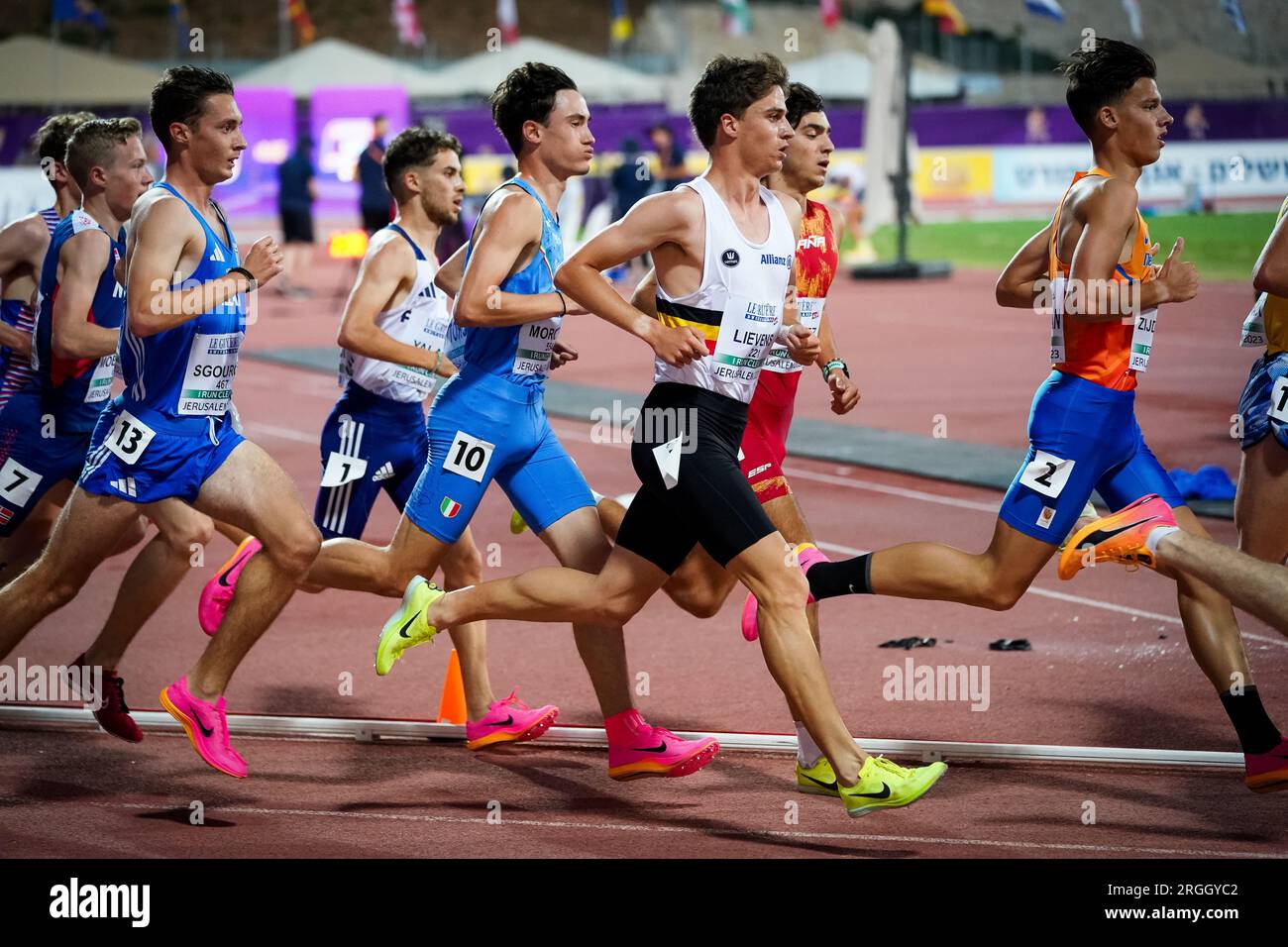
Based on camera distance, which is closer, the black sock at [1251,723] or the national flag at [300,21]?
the black sock at [1251,723]

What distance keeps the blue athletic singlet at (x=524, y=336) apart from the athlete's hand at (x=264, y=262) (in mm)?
739

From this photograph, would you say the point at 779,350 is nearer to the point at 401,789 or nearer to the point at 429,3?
the point at 401,789

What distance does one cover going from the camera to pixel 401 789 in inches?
232

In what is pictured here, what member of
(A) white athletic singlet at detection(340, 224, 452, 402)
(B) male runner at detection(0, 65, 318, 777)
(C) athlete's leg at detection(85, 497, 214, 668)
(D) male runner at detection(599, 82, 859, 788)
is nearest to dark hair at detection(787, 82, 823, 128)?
(D) male runner at detection(599, 82, 859, 788)

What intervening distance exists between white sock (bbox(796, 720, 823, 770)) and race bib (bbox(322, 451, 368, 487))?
221 cm

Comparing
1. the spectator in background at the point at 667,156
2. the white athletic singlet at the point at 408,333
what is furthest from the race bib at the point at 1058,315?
the spectator in background at the point at 667,156

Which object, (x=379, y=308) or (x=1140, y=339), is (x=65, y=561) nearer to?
(x=379, y=308)

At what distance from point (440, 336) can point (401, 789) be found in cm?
209

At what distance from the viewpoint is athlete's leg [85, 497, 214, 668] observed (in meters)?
6.32

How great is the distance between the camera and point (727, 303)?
17.5 feet

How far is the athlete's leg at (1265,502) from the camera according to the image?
19.9 feet

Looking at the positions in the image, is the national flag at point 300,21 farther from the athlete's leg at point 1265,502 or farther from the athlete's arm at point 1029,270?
the athlete's leg at point 1265,502

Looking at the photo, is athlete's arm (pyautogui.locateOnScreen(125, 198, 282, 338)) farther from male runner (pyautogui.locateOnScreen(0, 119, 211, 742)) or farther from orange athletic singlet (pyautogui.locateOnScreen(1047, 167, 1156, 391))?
orange athletic singlet (pyautogui.locateOnScreen(1047, 167, 1156, 391))

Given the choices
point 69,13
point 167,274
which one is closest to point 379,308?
point 167,274
